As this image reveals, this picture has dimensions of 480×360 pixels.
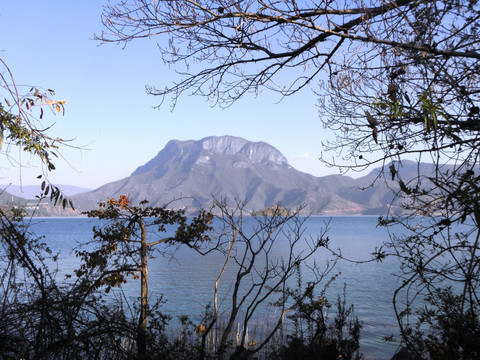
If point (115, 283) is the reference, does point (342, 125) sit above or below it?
above

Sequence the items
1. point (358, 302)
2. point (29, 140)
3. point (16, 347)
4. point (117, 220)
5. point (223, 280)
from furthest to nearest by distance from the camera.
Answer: point (223, 280) < point (358, 302) < point (117, 220) < point (29, 140) < point (16, 347)

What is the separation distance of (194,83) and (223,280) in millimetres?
25833

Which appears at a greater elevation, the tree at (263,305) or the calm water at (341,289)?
the tree at (263,305)

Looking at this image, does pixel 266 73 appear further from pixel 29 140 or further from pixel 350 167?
pixel 29 140

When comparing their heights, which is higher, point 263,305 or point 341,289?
point 263,305

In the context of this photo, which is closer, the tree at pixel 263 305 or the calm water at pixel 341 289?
the tree at pixel 263 305

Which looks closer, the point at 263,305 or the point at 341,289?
the point at 263,305

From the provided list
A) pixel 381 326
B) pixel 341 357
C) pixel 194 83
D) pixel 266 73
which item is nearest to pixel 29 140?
pixel 194 83

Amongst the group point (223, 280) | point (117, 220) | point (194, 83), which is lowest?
point (223, 280)

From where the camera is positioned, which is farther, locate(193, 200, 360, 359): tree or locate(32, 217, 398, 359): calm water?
locate(32, 217, 398, 359): calm water

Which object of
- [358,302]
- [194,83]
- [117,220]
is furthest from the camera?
[358,302]

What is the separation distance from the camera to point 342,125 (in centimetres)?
546

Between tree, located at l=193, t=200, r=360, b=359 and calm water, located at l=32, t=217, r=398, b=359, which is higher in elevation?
tree, located at l=193, t=200, r=360, b=359

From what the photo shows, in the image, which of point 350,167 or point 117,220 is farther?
point 117,220
